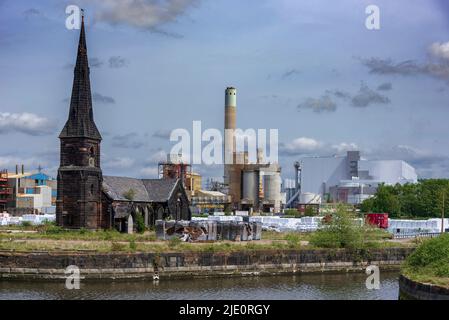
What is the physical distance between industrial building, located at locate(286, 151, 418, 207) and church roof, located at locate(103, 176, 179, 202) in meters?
91.7

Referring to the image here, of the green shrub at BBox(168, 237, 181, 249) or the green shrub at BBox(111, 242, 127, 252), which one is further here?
the green shrub at BBox(168, 237, 181, 249)

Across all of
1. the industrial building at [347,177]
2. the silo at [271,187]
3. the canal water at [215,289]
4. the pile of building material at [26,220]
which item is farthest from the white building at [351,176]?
the canal water at [215,289]

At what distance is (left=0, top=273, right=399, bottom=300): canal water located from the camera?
1692 inches

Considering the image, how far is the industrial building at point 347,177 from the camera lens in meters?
175

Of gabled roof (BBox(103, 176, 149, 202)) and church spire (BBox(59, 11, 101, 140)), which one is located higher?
church spire (BBox(59, 11, 101, 140))

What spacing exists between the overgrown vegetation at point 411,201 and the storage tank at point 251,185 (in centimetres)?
2081

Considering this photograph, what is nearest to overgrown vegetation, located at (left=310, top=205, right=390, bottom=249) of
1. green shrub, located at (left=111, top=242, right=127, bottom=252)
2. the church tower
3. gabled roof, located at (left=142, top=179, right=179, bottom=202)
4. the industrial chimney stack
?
green shrub, located at (left=111, top=242, right=127, bottom=252)

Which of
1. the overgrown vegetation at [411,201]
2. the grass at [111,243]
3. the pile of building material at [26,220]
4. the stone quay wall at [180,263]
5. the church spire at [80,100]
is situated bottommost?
the stone quay wall at [180,263]

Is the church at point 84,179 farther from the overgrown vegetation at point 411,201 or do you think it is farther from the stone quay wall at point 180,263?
the overgrown vegetation at point 411,201

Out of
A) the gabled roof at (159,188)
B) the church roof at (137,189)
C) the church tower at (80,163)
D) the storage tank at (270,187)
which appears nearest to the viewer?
the church tower at (80,163)

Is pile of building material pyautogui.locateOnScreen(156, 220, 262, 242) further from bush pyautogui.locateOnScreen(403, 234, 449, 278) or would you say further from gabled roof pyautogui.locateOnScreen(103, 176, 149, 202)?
bush pyautogui.locateOnScreen(403, 234, 449, 278)

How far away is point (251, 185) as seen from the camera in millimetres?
141375

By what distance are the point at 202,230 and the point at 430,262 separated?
27.3m

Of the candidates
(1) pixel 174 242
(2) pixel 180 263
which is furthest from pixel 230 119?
(2) pixel 180 263
